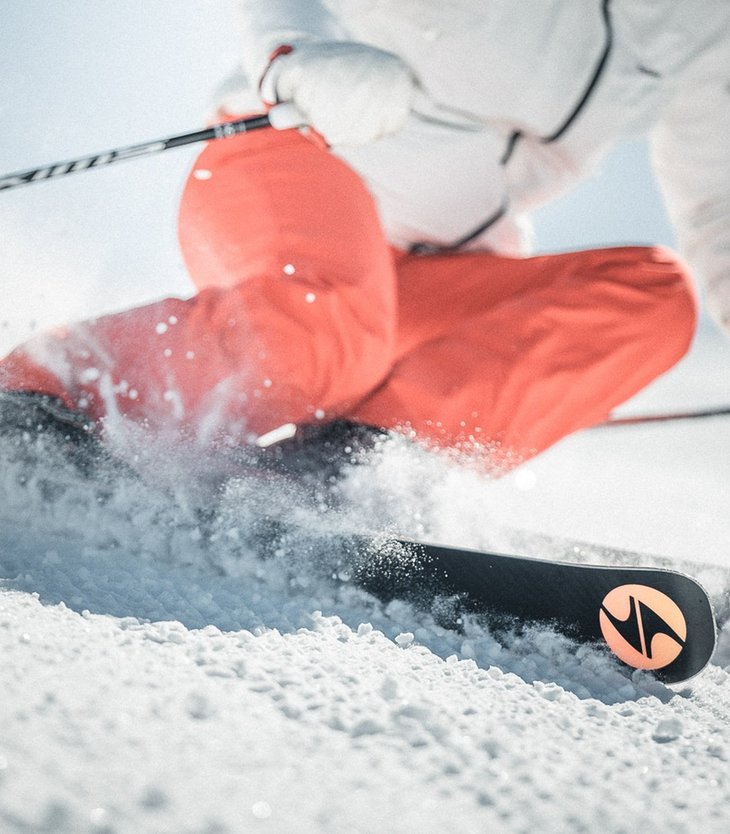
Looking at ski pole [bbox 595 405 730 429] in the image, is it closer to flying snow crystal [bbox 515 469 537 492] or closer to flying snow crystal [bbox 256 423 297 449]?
flying snow crystal [bbox 515 469 537 492]

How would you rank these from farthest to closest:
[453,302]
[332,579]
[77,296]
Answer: [453,302], [77,296], [332,579]

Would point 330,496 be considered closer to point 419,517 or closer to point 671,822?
point 419,517

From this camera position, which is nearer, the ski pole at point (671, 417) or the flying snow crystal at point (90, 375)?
the flying snow crystal at point (90, 375)

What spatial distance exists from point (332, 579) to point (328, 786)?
28cm

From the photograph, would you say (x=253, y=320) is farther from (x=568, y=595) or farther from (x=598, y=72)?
(x=598, y=72)

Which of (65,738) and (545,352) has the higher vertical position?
(65,738)

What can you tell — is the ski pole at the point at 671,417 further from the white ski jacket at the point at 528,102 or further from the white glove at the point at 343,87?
the white glove at the point at 343,87

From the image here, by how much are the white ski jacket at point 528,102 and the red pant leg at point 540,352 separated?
128 millimetres

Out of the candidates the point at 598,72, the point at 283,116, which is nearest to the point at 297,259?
the point at 283,116

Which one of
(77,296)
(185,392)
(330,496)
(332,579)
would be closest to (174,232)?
(77,296)

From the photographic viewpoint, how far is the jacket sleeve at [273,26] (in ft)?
2.58

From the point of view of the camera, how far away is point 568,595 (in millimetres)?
496

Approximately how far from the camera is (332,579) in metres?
0.51

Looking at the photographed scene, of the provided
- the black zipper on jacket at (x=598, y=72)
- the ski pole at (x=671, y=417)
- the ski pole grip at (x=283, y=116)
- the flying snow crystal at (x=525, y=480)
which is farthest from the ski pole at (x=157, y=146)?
the ski pole at (x=671, y=417)
